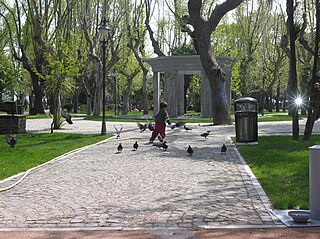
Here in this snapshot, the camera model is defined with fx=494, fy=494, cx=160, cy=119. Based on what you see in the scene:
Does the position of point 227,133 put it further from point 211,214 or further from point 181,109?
point 181,109

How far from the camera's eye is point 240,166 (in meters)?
10.4

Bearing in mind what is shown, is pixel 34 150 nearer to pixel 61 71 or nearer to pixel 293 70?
pixel 293 70

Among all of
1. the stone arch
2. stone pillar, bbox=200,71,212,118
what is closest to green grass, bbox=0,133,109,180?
the stone arch

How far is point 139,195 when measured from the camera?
7566 millimetres

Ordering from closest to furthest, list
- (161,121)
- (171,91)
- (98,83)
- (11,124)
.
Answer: (161,121), (11,124), (171,91), (98,83)

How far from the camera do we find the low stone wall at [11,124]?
2069cm

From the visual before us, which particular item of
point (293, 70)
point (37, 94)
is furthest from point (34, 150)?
point (37, 94)

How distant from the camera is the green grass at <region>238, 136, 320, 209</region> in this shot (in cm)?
702

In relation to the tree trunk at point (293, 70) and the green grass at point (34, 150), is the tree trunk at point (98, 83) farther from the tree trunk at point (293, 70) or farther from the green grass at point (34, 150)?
the tree trunk at point (293, 70)

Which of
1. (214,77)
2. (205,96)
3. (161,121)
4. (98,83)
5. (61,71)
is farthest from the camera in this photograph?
(98,83)

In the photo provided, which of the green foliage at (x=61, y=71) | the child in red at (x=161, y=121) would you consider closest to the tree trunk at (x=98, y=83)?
the green foliage at (x=61, y=71)

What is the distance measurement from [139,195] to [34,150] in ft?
23.1

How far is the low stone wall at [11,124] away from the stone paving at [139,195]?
29.7 feet

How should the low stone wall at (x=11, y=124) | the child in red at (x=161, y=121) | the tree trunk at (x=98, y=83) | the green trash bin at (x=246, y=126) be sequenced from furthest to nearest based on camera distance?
the tree trunk at (x=98, y=83)
the low stone wall at (x=11, y=124)
the child in red at (x=161, y=121)
the green trash bin at (x=246, y=126)
